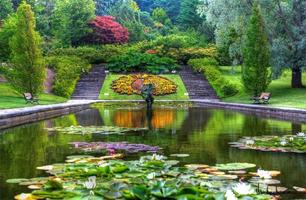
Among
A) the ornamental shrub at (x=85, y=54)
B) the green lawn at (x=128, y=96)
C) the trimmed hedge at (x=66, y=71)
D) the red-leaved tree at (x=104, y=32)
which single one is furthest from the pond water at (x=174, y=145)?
the red-leaved tree at (x=104, y=32)

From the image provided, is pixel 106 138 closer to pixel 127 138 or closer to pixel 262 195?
pixel 127 138

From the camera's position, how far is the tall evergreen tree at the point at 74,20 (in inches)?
2215

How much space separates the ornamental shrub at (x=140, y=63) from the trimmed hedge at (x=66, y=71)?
8.54ft

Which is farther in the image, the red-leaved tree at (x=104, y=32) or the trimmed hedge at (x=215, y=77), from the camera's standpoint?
the red-leaved tree at (x=104, y=32)

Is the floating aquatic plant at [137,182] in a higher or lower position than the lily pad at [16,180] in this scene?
higher

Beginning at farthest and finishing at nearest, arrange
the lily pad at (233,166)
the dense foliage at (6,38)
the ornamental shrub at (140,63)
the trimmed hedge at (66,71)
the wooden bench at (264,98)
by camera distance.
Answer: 1. the ornamental shrub at (140,63)
2. the trimmed hedge at (66,71)
3. the dense foliage at (6,38)
4. the wooden bench at (264,98)
5. the lily pad at (233,166)

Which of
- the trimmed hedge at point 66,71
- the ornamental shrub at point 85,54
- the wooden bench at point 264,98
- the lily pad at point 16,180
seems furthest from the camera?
the ornamental shrub at point 85,54

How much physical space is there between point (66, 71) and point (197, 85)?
1093 centimetres

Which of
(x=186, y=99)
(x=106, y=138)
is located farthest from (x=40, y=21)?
(x=106, y=138)

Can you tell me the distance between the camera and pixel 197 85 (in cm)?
4128

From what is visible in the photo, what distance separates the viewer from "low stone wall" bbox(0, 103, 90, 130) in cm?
1747

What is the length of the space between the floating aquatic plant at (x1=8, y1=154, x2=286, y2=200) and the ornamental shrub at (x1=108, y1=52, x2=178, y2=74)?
36.7m

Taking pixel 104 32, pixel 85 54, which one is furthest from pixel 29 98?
pixel 104 32

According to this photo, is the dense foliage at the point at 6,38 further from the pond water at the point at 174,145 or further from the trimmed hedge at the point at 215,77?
the pond water at the point at 174,145
